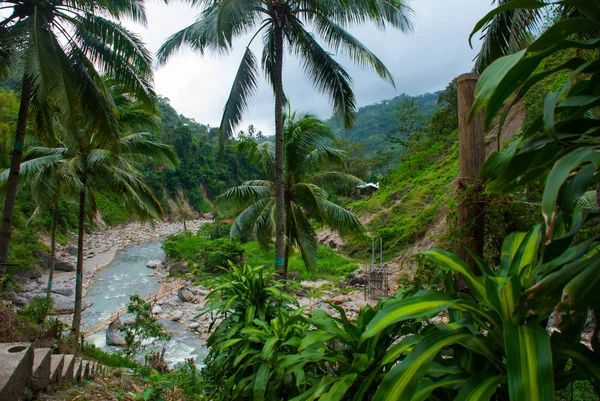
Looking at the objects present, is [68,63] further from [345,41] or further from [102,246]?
[102,246]

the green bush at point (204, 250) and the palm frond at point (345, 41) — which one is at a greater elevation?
the palm frond at point (345, 41)

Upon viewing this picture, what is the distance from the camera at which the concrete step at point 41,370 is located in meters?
2.36

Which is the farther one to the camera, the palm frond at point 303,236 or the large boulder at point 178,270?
the large boulder at point 178,270

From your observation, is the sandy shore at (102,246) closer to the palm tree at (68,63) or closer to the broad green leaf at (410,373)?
the palm tree at (68,63)

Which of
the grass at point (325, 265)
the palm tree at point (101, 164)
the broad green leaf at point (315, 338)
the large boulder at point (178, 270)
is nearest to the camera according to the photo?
the broad green leaf at point (315, 338)

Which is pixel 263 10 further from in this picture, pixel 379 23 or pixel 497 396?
pixel 497 396

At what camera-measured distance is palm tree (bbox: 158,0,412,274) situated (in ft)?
17.2

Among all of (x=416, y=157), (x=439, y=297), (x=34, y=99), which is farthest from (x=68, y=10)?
(x=416, y=157)

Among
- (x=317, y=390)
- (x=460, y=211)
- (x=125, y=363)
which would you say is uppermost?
(x=460, y=211)

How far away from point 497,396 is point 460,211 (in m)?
1.29

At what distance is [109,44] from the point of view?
5.42 meters

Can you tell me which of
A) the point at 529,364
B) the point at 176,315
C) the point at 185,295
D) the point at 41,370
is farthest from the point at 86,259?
the point at 529,364

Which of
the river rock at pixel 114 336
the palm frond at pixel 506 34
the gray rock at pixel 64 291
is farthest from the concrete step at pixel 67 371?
the gray rock at pixel 64 291

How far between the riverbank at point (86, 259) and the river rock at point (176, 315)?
3.19 metres
